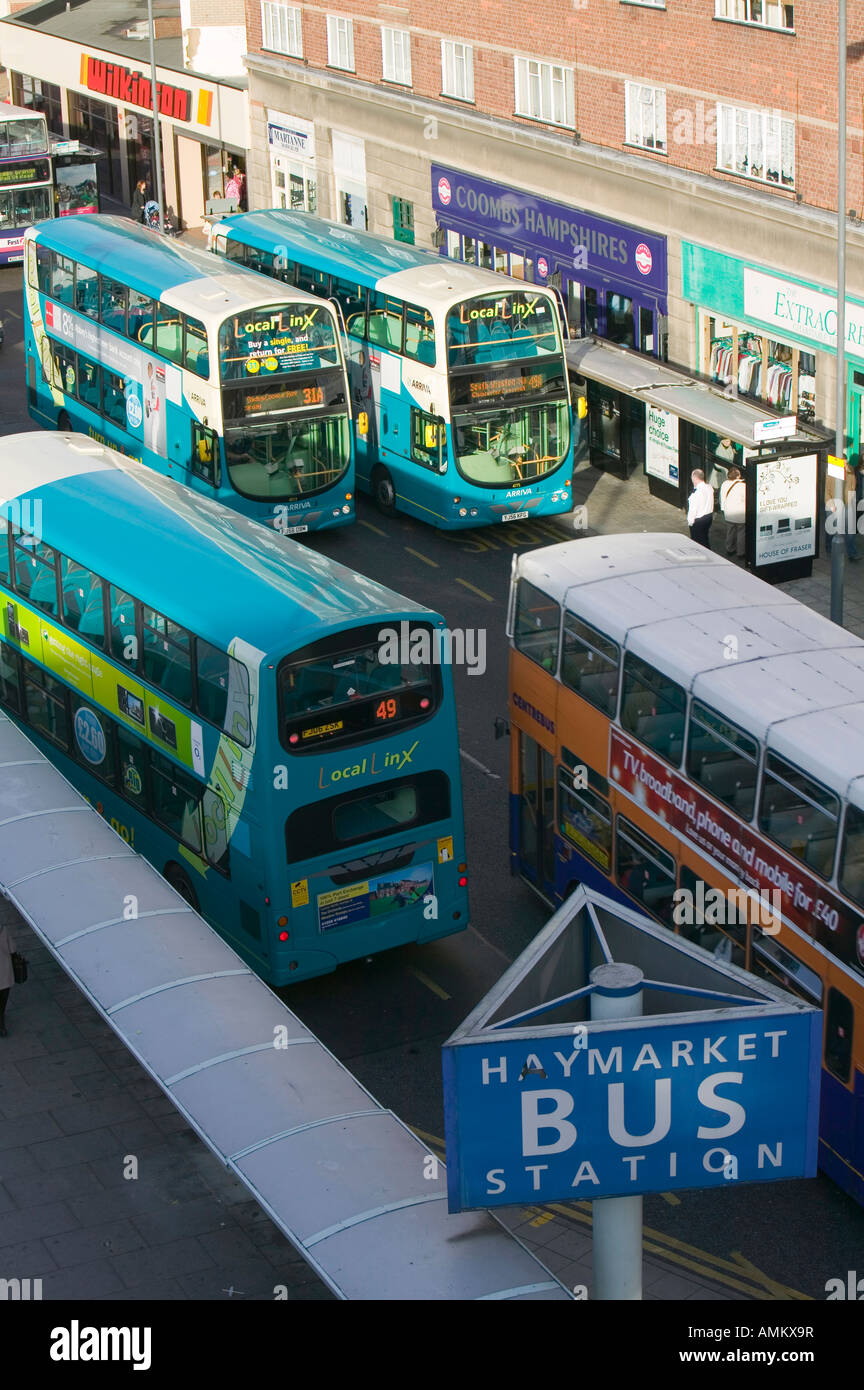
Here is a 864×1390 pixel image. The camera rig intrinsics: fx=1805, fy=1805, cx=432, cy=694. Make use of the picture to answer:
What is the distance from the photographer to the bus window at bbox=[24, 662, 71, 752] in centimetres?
2016

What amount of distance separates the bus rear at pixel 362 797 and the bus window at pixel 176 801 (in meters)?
1.50

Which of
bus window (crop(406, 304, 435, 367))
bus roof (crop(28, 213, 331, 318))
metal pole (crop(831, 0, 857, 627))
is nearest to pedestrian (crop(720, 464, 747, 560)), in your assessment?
metal pole (crop(831, 0, 857, 627))

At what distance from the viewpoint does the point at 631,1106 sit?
30.3ft

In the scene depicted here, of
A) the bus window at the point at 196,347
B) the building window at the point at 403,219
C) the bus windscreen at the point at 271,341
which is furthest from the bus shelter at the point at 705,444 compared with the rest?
the building window at the point at 403,219

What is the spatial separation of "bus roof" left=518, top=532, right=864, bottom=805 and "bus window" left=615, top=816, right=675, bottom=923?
5.60 feet

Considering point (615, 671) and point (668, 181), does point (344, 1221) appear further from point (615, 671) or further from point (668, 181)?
point (668, 181)

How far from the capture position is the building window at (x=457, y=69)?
127 ft

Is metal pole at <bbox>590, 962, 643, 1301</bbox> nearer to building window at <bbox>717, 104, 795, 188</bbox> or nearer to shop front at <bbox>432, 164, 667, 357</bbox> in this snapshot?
building window at <bbox>717, 104, 795, 188</bbox>

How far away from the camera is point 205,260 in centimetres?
3123

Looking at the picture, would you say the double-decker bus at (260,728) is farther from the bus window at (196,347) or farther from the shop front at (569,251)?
the shop front at (569,251)

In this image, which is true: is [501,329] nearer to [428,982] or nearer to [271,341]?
[271,341]

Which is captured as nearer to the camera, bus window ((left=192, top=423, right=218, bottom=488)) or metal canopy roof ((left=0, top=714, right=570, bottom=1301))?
metal canopy roof ((left=0, top=714, right=570, bottom=1301))

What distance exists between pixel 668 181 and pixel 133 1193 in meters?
23.1

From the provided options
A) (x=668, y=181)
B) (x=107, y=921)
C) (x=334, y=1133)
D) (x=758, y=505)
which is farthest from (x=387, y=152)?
(x=334, y=1133)
